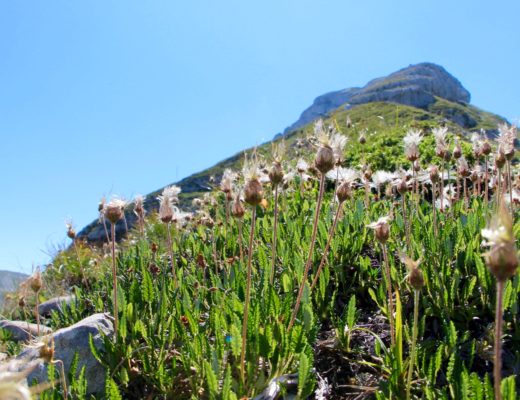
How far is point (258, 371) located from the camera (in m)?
2.15

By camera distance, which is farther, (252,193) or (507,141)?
(507,141)

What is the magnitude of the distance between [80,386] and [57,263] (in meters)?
7.30

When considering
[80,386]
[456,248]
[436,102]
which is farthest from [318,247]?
[436,102]

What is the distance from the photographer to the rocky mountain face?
11394 cm

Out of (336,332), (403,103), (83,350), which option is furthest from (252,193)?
(403,103)

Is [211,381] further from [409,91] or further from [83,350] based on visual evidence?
[409,91]

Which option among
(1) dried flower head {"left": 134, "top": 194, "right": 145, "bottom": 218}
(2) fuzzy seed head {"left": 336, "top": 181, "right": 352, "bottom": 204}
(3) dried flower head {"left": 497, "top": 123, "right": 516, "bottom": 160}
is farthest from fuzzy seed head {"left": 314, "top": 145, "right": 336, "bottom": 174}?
(1) dried flower head {"left": 134, "top": 194, "right": 145, "bottom": 218}

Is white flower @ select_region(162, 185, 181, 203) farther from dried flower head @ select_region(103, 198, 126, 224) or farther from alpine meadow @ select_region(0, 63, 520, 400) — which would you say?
dried flower head @ select_region(103, 198, 126, 224)

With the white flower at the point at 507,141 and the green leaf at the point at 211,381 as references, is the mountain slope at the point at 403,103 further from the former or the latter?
the green leaf at the point at 211,381

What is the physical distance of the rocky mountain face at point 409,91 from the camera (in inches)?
4486

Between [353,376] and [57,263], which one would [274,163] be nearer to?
[353,376]

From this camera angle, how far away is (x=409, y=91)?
4550 inches

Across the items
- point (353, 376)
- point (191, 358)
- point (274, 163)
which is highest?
point (274, 163)

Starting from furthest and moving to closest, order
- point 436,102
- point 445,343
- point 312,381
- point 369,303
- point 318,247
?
1. point 436,102
2. point 318,247
3. point 369,303
4. point 445,343
5. point 312,381
